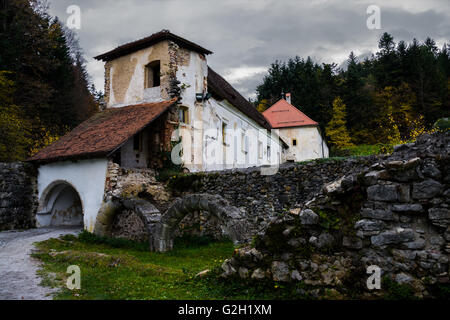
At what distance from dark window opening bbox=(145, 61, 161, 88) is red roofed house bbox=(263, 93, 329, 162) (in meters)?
18.7

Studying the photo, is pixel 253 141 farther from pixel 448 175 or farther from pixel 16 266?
pixel 448 175

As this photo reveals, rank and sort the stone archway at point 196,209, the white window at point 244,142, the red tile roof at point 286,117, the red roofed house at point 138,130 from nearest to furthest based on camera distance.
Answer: the stone archway at point 196,209 < the red roofed house at point 138,130 < the white window at point 244,142 < the red tile roof at point 286,117

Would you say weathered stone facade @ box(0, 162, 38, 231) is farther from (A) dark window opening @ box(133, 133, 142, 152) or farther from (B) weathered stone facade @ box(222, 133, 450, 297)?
(B) weathered stone facade @ box(222, 133, 450, 297)

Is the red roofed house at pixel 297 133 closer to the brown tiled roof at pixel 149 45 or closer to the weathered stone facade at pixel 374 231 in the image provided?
the brown tiled roof at pixel 149 45

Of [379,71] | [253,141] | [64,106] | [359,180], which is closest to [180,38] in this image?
[253,141]

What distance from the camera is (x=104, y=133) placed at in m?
13.4

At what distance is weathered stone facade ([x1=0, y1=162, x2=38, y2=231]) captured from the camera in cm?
1293

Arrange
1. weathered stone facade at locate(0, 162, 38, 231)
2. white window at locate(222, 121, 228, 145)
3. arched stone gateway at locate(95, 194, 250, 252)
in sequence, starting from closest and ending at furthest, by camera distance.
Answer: arched stone gateway at locate(95, 194, 250, 252) < weathered stone facade at locate(0, 162, 38, 231) < white window at locate(222, 121, 228, 145)

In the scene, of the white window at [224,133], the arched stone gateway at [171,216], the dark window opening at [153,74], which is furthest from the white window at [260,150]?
the arched stone gateway at [171,216]

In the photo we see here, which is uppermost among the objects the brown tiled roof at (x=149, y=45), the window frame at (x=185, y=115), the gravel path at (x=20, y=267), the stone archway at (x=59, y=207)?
the brown tiled roof at (x=149, y=45)

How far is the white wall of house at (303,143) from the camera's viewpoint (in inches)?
1235

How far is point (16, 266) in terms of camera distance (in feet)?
24.0

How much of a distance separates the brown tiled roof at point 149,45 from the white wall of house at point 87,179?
671 cm

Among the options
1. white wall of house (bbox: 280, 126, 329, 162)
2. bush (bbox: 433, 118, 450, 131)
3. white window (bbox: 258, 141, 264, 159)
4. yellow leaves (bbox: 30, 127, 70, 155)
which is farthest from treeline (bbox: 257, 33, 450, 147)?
bush (bbox: 433, 118, 450, 131)
